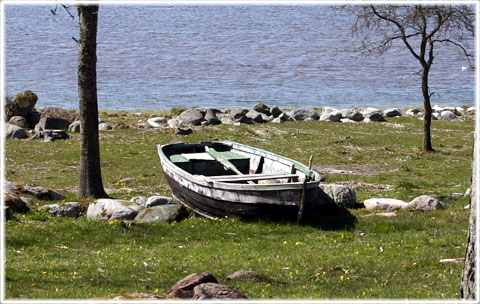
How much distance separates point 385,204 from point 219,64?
145ft

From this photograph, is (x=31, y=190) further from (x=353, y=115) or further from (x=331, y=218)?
(x=353, y=115)

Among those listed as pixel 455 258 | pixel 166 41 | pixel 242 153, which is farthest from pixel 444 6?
pixel 166 41

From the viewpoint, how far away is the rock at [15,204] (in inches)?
640

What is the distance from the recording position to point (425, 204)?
17719mm

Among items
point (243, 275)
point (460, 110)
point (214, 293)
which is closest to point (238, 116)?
point (460, 110)

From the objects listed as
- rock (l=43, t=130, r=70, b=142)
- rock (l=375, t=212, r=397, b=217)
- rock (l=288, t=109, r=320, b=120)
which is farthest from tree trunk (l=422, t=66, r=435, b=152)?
rock (l=43, t=130, r=70, b=142)

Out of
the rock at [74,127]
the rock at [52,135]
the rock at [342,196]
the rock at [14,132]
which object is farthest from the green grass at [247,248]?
the rock at [74,127]

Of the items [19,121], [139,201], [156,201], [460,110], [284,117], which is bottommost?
[460,110]

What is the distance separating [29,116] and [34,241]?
20.9 meters

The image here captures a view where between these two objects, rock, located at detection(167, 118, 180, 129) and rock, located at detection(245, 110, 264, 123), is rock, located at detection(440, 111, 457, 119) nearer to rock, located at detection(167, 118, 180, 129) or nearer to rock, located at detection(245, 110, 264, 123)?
rock, located at detection(245, 110, 264, 123)

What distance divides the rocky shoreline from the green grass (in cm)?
644

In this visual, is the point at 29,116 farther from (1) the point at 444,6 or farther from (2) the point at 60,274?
(2) the point at 60,274

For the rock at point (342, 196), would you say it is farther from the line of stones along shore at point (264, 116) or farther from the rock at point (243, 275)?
the line of stones along shore at point (264, 116)

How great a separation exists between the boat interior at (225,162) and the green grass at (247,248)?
1.34 m
